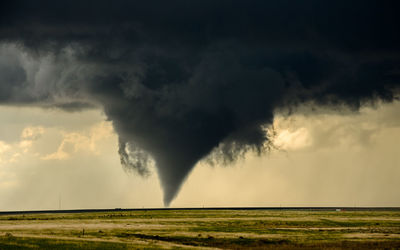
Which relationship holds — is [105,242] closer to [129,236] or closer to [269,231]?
[129,236]

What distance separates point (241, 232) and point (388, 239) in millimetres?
28016

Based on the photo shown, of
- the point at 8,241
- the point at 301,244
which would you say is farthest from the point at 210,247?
the point at 8,241

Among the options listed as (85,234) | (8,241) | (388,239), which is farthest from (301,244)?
(8,241)

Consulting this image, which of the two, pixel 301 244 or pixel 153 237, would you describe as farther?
pixel 153 237

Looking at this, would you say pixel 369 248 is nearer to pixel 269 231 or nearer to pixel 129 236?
pixel 269 231

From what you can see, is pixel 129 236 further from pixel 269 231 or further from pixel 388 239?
pixel 388 239

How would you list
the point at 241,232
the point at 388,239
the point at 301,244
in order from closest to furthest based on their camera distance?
the point at 301,244, the point at 388,239, the point at 241,232

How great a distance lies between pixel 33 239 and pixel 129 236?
17269 mm

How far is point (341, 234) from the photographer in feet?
335

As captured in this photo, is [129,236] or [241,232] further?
[241,232]

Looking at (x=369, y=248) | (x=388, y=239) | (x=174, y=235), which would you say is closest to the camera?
(x=369, y=248)

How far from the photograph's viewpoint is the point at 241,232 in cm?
10450

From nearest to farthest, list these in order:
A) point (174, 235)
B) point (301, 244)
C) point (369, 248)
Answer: point (369, 248)
point (301, 244)
point (174, 235)

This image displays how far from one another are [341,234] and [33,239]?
Answer: 57310 millimetres
